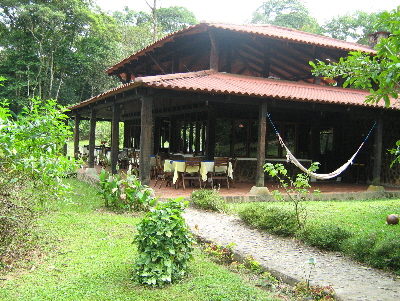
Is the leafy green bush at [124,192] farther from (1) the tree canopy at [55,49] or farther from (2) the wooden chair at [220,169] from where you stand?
(1) the tree canopy at [55,49]

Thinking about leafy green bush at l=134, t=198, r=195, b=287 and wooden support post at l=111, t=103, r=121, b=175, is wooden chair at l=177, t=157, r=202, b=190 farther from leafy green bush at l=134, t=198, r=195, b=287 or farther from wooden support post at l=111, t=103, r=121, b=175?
leafy green bush at l=134, t=198, r=195, b=287

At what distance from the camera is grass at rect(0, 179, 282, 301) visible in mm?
3520

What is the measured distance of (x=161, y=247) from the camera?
152 inches

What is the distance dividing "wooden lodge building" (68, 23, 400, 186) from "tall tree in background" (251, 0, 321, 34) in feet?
90.4

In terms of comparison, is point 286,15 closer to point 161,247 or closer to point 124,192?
point 124,192

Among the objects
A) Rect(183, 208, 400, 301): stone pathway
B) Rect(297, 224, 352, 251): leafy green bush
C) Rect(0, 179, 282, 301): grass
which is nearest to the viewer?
Rect(0, 179, 282, 301): grass

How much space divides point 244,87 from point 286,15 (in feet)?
120

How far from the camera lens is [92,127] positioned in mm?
13344

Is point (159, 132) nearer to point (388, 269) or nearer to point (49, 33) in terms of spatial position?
point (388, 269)

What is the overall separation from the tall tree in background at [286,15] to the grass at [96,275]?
37.2m

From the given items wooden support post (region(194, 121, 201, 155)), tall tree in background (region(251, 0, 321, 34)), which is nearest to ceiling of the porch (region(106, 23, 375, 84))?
wooden support post (region(194, 121, 201, 155))

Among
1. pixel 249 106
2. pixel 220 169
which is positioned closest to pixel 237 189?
pixel 220 169

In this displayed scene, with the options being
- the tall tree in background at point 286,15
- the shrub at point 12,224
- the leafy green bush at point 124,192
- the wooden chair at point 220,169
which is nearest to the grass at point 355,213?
the wooden chair at point 220,169

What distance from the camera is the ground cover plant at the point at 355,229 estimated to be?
4492mm
